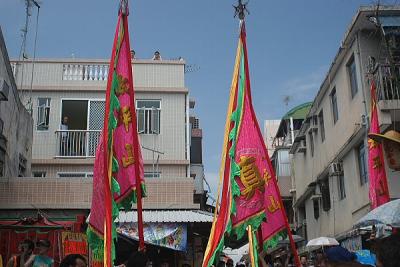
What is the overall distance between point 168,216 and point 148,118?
6.61 metres

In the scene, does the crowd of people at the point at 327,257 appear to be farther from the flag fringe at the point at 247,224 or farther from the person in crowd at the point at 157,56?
the person in crowd at the point at 157,56

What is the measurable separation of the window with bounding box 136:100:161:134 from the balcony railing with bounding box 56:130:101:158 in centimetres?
159

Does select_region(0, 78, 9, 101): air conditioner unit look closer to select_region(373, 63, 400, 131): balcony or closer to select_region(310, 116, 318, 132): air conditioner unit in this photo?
select_region(373, 63, 400, 131): balcony

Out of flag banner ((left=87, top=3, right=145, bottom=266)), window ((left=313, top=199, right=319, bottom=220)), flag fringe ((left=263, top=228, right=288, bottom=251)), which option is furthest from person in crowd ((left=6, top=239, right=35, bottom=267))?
window ((left=313, top=199, right=319, bottom=220))

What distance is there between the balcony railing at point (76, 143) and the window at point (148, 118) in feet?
5.21

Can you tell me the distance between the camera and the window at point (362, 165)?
15.2 meters

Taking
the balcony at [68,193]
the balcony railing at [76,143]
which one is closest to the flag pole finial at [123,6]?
the balcony at [68,193]

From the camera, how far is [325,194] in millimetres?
19828

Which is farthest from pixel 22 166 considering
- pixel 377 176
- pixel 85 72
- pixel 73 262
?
pixel 73 262

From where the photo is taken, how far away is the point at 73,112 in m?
20.7

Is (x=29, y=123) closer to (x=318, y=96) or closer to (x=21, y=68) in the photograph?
(x=21, y=68)

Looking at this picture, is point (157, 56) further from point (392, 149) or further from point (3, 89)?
point (392, 149)

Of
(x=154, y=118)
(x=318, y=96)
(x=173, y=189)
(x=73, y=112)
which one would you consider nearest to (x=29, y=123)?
(x=73, y=112)

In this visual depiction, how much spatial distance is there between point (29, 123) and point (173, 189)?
6.17 meters
